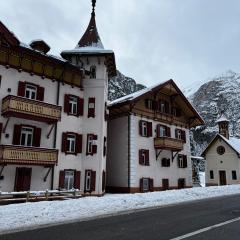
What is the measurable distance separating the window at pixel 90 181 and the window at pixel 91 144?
1.76 m

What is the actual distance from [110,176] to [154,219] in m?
19.5

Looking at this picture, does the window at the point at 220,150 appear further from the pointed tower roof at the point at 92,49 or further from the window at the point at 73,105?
the window at the point at 73,105

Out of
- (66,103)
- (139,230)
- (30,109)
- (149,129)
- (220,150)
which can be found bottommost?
(139,230)

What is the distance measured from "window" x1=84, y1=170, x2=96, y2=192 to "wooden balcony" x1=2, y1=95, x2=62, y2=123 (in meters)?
5.76

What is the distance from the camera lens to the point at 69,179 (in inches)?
1041

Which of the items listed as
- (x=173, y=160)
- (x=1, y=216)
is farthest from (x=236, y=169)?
(x=1, y=216)

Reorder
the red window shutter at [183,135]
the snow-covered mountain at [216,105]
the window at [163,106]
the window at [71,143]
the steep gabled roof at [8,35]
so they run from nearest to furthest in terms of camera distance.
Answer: the steep gabled roof at [8,35], the window at [71,143], the window at [163,106], the red window shutter at [183,135], the snow-covered mountain at [216,105]

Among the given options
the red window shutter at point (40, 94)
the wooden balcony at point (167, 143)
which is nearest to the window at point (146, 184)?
the wooden balcony at point (167, 143)

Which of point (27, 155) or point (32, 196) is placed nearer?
point (32, 196)

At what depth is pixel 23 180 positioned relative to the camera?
2333 centimetres

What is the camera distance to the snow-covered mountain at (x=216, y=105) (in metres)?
121

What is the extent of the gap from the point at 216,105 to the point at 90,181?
418ft

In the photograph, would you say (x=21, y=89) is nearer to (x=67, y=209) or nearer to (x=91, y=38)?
(x=91, y=38)

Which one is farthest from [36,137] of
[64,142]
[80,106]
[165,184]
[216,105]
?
[216,105]
